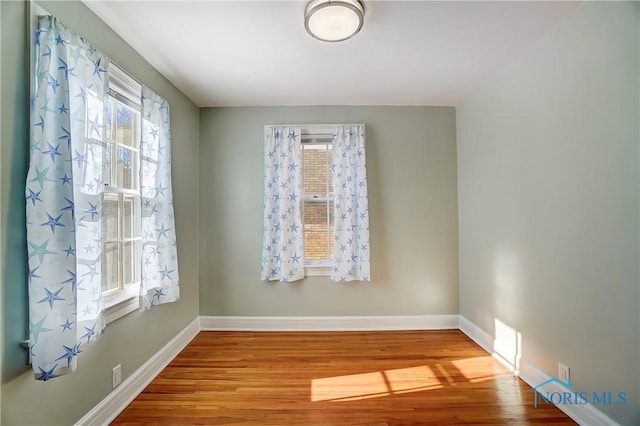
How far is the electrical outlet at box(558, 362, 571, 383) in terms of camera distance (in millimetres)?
1896

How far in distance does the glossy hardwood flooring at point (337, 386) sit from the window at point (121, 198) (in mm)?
769

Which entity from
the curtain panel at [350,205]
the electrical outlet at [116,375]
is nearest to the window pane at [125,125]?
the electrical outlet at [116,375]

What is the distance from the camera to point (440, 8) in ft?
5.89

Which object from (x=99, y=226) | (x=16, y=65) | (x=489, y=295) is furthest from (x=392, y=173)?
(x=16, y=65)

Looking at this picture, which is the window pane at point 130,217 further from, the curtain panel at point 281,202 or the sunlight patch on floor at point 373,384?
the sunlight patch on floor at point 373,384

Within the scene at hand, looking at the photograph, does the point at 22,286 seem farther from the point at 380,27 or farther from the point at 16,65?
the point at 380,27

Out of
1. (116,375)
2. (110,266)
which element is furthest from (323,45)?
(116,375)

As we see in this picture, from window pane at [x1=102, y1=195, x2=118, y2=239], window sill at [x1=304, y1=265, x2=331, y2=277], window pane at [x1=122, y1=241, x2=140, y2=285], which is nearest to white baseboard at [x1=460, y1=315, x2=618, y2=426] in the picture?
window sill at [x1=304, y1=265, x2=331, y2=277]

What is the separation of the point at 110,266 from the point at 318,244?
6.58ft

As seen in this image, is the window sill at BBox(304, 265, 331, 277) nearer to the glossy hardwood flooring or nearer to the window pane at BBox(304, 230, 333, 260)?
the window pane at BBox(304, 230, 333, 260)

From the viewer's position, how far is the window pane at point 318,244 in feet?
11.3

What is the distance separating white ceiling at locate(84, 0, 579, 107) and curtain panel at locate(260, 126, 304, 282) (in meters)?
0.50

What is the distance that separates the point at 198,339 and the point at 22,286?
2.03 metres

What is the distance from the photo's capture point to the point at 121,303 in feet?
6.42
